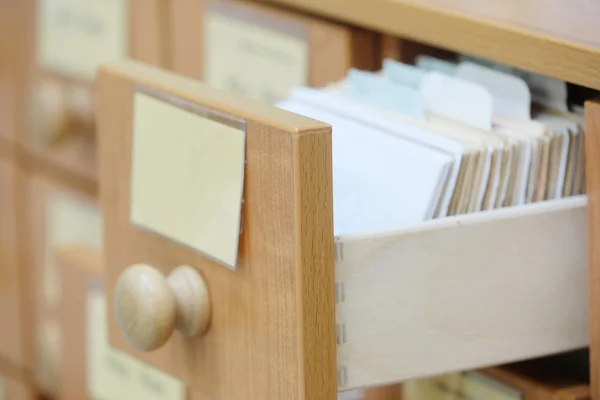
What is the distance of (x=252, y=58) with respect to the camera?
2.92ft

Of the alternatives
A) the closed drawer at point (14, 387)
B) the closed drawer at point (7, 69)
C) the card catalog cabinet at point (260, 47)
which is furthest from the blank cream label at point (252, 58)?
the closed drawer at point (14, 387)

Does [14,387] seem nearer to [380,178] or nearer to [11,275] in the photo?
[11,275]

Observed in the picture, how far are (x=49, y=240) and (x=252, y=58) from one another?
49 centimetres

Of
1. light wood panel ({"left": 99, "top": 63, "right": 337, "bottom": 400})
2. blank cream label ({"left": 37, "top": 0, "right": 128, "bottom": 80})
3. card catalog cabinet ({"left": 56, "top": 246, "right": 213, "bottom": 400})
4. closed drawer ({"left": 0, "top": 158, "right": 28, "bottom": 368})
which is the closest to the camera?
light wood panel ({"left": 99, "top": 63, "right": 337, "bottom": 400})

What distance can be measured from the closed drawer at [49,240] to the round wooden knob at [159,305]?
600 millimetres

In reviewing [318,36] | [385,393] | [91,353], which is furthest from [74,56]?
[385,393]

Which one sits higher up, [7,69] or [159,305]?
[159,305]

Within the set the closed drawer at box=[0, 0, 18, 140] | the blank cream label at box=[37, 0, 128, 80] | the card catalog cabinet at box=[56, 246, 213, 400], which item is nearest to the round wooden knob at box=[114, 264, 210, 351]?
the card catalog cabinet at box=[56, 246, 213, 400]

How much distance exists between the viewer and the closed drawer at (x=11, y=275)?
1337mm

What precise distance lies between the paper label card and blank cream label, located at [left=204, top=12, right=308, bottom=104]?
0.71ft

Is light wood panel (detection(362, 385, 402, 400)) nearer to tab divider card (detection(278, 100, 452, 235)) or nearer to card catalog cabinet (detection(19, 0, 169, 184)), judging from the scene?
tab divider card (detection(278, 100, 452, 235))

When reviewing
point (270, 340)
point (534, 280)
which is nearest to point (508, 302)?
point (534, 280)

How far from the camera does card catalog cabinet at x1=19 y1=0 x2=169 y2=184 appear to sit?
1041 millimetres

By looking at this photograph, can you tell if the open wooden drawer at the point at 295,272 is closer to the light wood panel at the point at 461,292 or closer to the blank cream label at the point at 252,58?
the light wood panel at the point at 461,292
